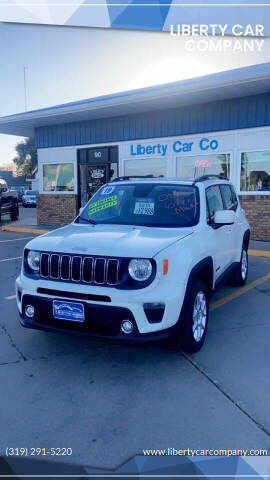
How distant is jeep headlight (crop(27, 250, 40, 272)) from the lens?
144 inches

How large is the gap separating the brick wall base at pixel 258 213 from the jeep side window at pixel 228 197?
4821 mm

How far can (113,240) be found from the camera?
3.52 m

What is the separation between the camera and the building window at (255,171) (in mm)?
10373

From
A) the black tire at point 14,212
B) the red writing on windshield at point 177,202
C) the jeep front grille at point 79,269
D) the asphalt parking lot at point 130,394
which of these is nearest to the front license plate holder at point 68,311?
the jeep front grille at point 79,269

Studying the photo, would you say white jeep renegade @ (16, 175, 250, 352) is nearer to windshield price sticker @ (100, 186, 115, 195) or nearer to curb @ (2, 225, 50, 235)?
windshield price sticker @ (100, 186, 115, 195)

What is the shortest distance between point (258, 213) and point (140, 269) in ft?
27.0

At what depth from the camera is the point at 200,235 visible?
3969mm

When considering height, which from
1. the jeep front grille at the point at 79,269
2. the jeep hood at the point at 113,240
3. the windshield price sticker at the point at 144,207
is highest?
the windshield price sticker at the point at 144,207

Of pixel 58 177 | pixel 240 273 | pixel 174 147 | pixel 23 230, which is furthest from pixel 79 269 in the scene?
pixel 58 177

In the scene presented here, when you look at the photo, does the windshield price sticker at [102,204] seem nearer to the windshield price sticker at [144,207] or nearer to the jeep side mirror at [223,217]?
the windshield price sticker at [144,207]

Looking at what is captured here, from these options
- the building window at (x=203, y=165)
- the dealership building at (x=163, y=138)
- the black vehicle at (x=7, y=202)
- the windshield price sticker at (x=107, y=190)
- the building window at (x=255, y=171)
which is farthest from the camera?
the black vehicle at (x=7, y=202)

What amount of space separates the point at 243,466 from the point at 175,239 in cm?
189

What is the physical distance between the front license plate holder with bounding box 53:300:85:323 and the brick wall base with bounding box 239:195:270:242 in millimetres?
8386

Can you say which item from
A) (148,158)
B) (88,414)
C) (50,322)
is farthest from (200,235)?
(148,158)
